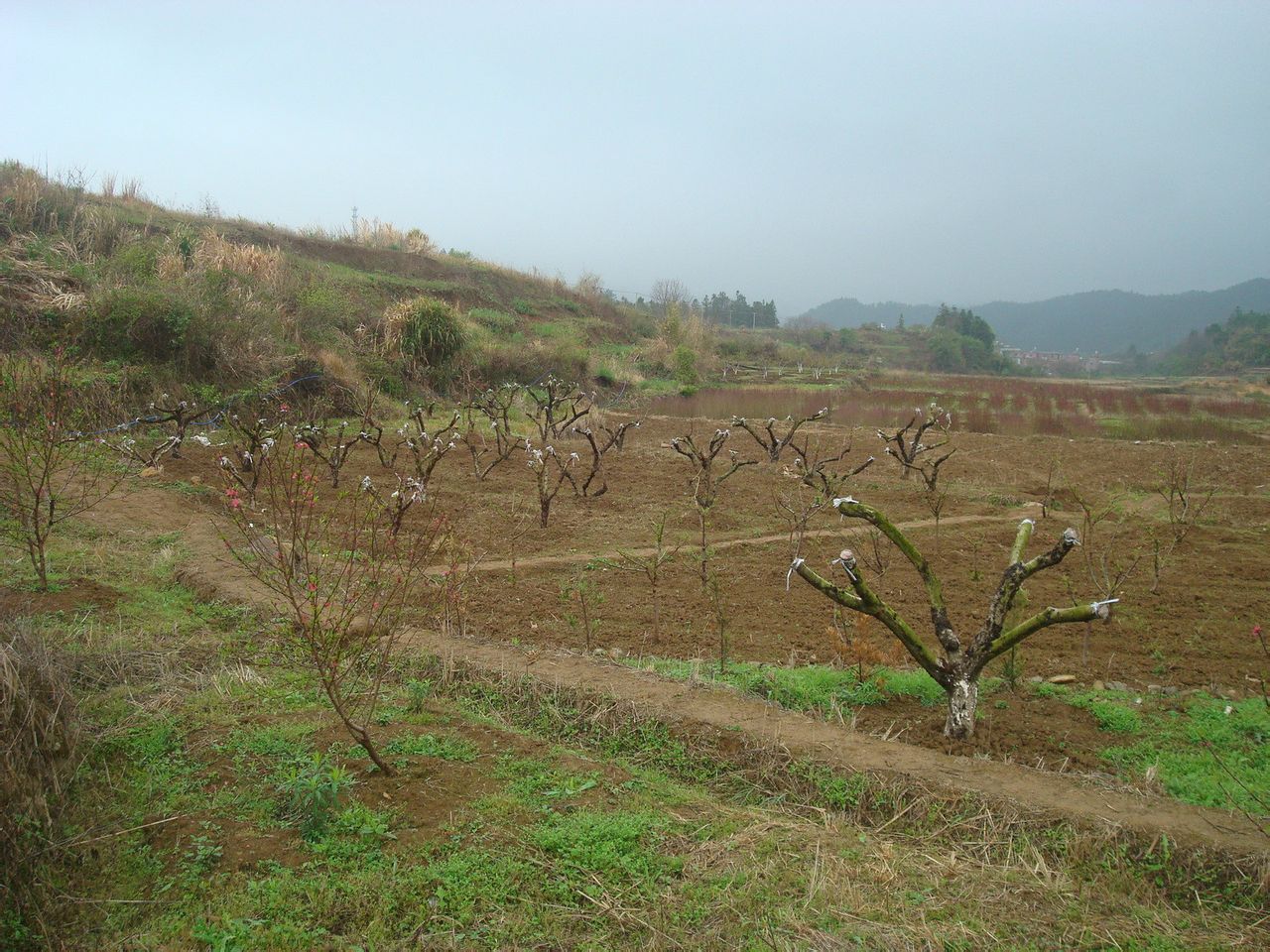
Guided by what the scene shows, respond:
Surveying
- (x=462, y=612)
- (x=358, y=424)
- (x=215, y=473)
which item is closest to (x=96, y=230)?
(x=358, y=424)

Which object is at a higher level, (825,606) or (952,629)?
(952,629)

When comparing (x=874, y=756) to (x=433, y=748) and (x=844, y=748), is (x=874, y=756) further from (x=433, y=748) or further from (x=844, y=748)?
(x=433, y=748)

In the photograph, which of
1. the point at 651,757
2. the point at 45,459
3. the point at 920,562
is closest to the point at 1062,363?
the point at 920,562

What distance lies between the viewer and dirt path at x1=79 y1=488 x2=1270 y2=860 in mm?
3596

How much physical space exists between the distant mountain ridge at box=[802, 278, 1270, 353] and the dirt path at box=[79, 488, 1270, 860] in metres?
84.5

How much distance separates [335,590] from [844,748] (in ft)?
9.08

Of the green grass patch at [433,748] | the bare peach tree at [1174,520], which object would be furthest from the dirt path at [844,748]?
the bare peach tree at [1174,520]

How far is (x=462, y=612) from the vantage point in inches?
243

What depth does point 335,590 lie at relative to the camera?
355 cm

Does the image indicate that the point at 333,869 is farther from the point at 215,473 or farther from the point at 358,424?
the point at 358,424

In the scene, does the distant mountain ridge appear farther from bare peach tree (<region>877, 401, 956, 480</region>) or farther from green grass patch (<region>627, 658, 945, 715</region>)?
green grass patch (<region>627, 658, 945, 715</region>)

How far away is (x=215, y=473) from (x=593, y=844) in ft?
30.3

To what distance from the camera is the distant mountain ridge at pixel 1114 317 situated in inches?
3723

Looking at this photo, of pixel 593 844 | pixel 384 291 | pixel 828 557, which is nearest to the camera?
pixel 593 844
